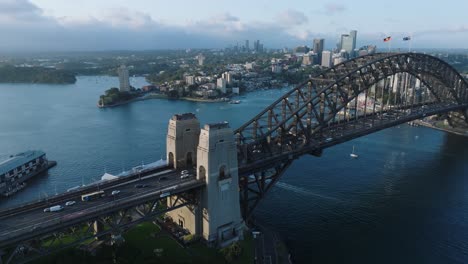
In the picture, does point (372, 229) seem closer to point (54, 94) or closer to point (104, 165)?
point (104, 165)

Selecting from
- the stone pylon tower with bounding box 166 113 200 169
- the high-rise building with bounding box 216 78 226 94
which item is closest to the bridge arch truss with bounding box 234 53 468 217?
the stone pylon tower with bounding box 166 113 200 169

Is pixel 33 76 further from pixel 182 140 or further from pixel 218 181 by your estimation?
pixel 218 181

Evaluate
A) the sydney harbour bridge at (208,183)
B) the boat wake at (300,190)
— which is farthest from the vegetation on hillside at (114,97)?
the sydney harbour bridge at (208,183)

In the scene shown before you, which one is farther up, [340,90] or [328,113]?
[340,90]

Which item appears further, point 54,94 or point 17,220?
point 54,94

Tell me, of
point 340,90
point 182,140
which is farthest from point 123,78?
point 182,140

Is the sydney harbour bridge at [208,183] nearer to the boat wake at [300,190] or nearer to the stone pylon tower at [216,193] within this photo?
the stone pylon tower at [216,193]

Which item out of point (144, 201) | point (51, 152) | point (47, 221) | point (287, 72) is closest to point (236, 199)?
point (144, 201)
